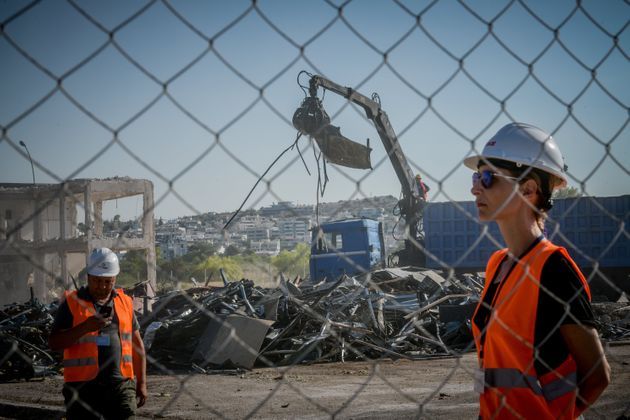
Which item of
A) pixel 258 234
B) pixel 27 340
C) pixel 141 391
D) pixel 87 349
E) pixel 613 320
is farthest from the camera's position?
pixel 613 320

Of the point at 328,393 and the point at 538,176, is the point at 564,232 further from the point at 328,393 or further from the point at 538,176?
the point at 538,176

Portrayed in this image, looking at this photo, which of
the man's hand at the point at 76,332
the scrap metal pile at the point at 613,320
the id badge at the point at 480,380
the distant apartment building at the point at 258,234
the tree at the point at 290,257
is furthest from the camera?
the scrap metal pile at the point at 613,320

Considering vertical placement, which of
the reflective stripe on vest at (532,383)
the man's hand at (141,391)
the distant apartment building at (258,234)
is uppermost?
the distant apartment building at (258,234)

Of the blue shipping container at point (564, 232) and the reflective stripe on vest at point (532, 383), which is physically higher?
the blue shipping container at point (564, 232)

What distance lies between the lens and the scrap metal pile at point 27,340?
931 cm

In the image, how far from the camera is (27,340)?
32.7 feet

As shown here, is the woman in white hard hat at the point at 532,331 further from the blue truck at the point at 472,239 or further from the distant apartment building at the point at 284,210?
the blue truck at the point at 472,239

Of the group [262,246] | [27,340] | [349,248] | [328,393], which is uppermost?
[262,246]

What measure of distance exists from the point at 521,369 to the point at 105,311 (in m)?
3.32

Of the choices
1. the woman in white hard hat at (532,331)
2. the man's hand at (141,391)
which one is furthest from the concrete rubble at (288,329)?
the woman in white hard hat at (532,331)

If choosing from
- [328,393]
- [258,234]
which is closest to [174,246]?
[258,234]

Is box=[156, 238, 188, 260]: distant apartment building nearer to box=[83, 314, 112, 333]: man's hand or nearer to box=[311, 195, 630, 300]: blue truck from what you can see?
box=[83, 314, 112, 333]: man's hand

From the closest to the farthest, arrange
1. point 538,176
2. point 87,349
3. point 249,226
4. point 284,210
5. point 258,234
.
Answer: point 284,210, point 249,226, point 258,234, point 538,176, point 87,349

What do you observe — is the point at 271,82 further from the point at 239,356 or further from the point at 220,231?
the point at 239,356
